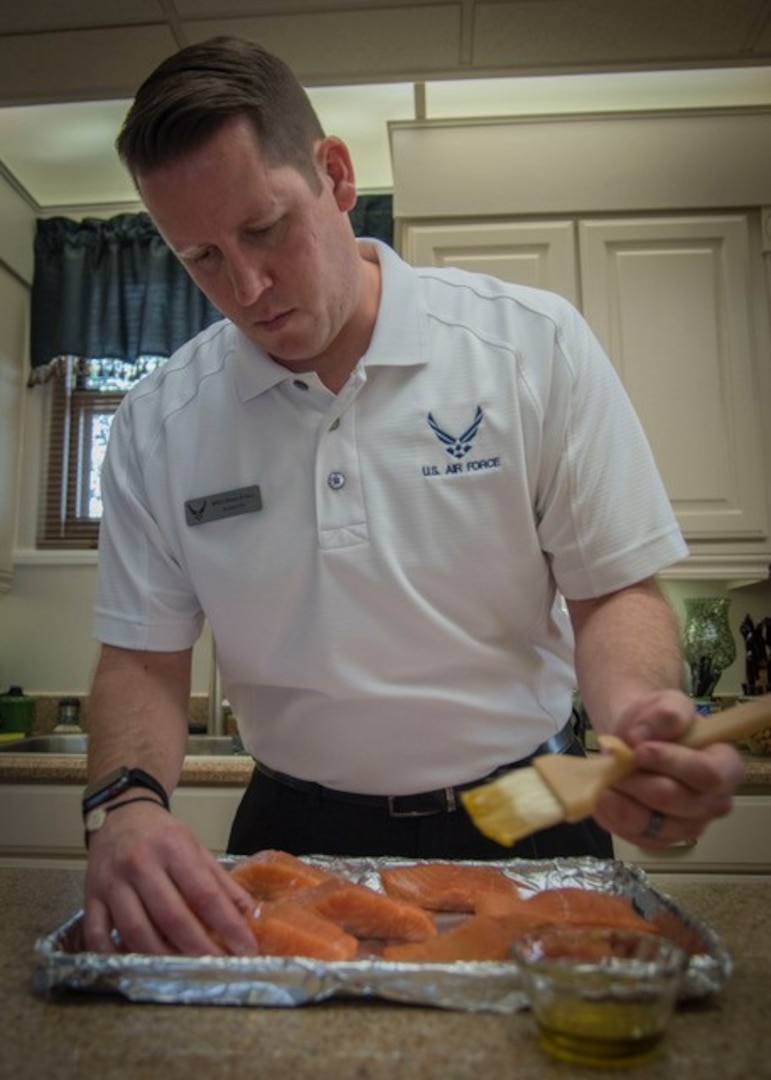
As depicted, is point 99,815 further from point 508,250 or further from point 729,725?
point 508,250

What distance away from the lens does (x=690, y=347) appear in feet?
8.21

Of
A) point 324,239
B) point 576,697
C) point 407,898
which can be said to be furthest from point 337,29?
point 407,898

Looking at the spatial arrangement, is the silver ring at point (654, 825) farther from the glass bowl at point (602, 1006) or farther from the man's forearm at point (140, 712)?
the man's forearm at point (140, 712)

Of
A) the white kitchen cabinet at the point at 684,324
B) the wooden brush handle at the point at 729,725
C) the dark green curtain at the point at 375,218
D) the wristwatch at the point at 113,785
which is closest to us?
the wooden brush handle at the point at 729,725

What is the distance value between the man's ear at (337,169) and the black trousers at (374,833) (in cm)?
72

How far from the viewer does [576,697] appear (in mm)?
2422

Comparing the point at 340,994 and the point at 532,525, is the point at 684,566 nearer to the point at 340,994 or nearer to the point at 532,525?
the point at 532,525

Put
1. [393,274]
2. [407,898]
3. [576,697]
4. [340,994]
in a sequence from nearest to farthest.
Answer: [340,994], [407,898], [393,274], [576,697]

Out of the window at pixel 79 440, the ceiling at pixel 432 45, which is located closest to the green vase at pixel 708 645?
the ceiling at pixel 432 45

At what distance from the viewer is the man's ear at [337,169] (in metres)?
1.11

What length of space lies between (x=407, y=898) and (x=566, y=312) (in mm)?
710

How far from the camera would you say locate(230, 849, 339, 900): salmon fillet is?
0.89 meters

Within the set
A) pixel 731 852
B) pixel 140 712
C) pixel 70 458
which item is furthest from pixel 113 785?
pixel 70 458

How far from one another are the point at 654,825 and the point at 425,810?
411 mm
